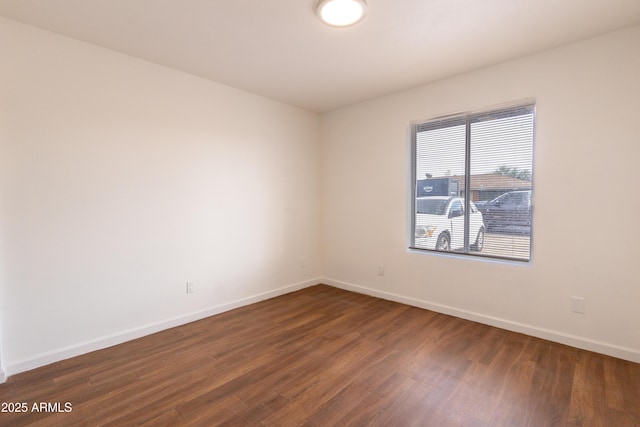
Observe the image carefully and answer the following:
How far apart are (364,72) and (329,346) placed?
280 centimetres

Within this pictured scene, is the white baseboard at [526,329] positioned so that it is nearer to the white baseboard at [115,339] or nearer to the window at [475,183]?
the window at [475,183]

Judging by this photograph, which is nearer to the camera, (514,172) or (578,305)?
(578,305)

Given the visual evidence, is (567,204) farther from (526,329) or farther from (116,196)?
(116,196)

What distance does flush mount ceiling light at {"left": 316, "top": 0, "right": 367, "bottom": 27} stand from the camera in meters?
2.00

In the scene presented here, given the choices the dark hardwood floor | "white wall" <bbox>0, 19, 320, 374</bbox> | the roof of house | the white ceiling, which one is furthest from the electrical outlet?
"white wall" <bbox>0, 19, 320, 374</bbox>

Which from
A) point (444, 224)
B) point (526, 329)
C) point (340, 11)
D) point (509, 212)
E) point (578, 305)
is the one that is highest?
point (340, 11)

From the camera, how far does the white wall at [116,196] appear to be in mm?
2281

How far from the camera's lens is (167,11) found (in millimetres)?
2135

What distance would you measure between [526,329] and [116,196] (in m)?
4.12

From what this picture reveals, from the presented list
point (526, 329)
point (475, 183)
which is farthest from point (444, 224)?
point (526, 329)

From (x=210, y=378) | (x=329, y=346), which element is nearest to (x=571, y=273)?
(x=329, y=346)

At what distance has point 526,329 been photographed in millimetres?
2867

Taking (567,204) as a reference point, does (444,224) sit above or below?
below

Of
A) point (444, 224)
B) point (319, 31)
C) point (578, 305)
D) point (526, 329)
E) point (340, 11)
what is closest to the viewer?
point (340, 11)
